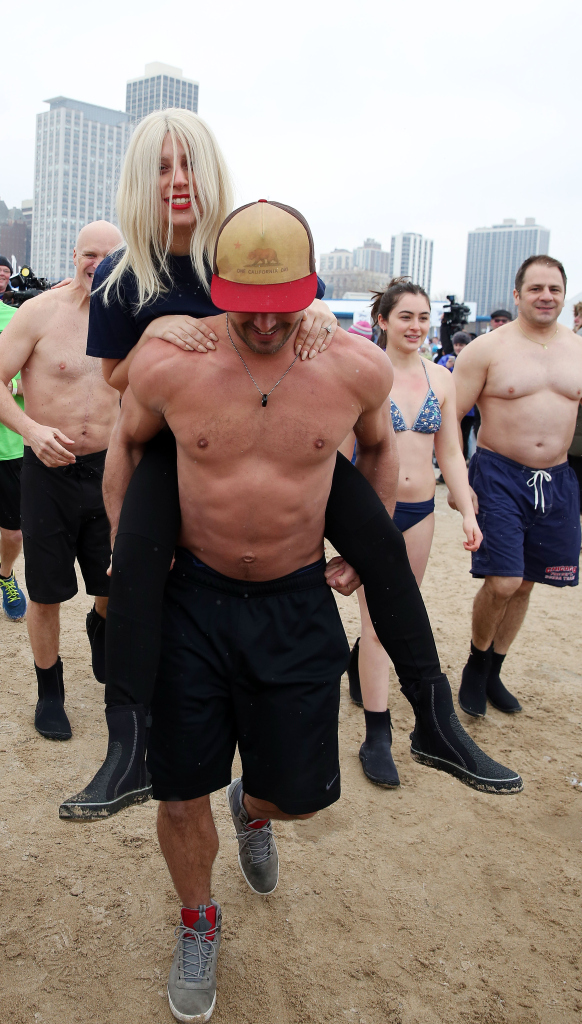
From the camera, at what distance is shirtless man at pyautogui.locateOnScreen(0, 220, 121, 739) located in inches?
148

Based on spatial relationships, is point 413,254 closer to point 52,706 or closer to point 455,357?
point 455,357

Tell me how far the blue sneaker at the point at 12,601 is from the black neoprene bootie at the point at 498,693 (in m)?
3.29

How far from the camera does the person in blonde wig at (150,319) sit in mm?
2010

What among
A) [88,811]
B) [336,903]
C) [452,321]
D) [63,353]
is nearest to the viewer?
[88,811]

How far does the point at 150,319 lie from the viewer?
2238 mm

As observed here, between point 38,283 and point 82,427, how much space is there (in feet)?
15.9

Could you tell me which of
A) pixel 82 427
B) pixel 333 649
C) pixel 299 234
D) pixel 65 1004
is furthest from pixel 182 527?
pixel 82 427

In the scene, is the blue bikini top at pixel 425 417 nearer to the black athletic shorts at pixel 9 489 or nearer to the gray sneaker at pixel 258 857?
the gray sneaker at pixel 258 857

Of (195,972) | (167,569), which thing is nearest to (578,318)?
(167,569)

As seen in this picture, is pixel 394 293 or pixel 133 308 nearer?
pixel 133 308

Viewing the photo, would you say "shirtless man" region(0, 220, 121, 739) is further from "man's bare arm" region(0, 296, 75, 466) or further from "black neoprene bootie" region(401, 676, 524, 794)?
"black neoprene bootie" region(401, 676, 524, 794)

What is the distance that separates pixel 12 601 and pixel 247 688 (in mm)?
3726

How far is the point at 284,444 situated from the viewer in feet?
6.73

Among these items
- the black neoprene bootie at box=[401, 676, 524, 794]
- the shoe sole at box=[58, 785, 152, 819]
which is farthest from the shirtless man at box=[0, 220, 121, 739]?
the black neoprene bootie at box=[401, 676, 524, 794]
